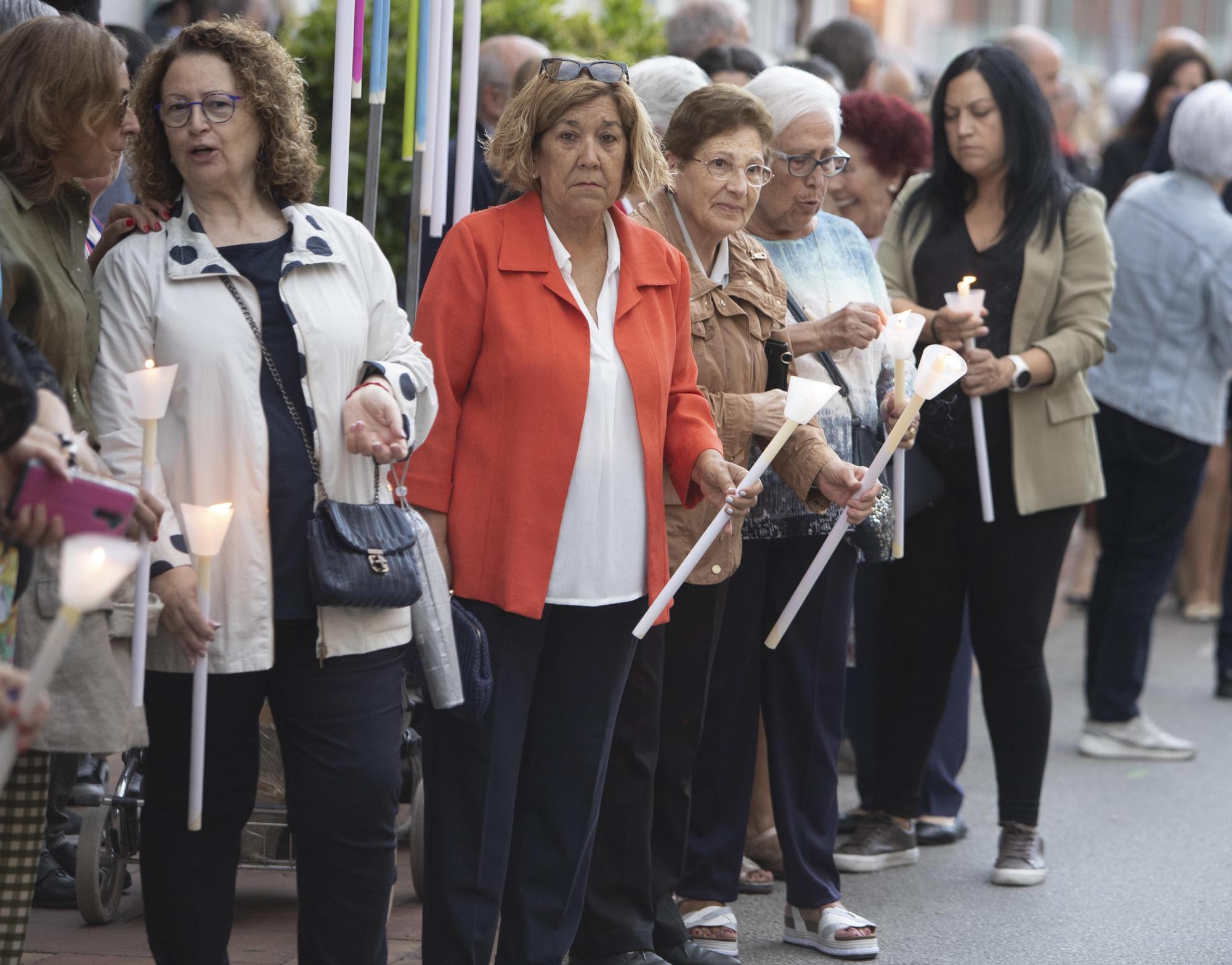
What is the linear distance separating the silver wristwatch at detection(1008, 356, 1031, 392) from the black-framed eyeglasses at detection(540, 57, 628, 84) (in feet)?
5.90

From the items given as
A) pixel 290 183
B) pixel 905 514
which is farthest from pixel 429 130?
pixel 905 514

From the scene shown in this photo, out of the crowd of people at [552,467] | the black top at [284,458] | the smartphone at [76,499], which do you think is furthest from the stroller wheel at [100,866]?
the smartphone at [76,499]

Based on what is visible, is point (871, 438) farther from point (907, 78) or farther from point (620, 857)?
point (907, 78)

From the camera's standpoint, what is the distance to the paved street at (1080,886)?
4543 mm

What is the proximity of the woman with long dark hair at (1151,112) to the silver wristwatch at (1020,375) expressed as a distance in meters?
4.36

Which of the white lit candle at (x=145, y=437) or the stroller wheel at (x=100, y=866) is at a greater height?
the white lit candle at (x=145, y=437)

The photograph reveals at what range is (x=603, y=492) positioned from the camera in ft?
11.8

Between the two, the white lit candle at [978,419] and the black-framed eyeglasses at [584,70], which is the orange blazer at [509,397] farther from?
the white lit candle at [978,419]

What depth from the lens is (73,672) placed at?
9.89 feet

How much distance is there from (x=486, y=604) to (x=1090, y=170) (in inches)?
284

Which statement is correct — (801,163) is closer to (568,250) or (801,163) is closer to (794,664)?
(568,250)

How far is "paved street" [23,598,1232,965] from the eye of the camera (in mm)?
4391

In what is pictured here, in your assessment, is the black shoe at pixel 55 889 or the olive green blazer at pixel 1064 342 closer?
the black shoe at pixel 55 889

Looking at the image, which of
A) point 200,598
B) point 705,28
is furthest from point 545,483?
point 705,28
